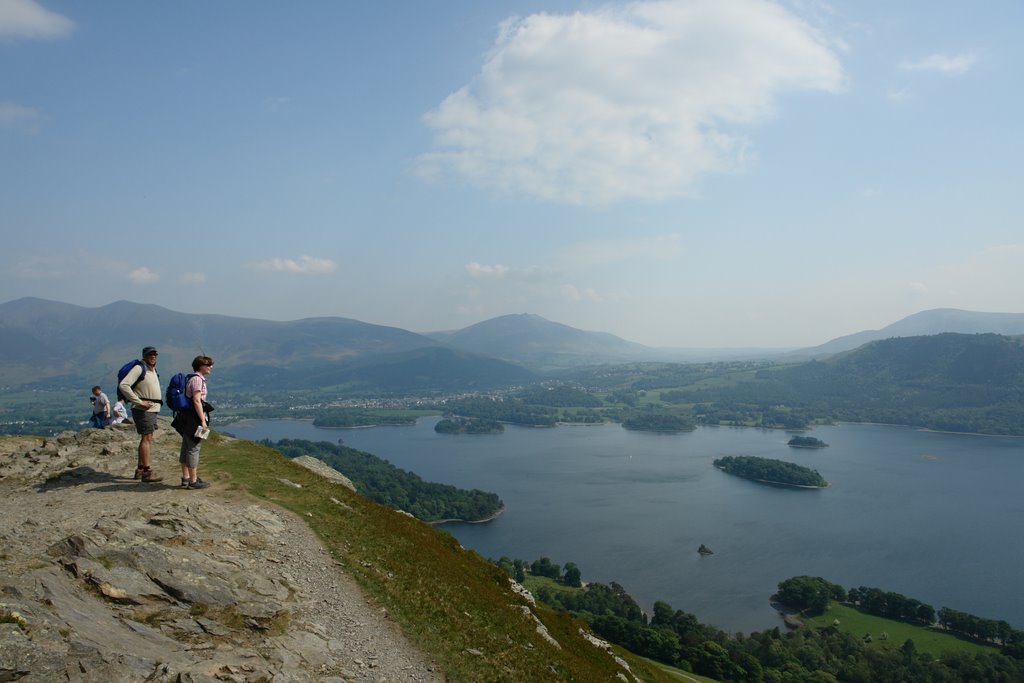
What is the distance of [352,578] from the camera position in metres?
11.6

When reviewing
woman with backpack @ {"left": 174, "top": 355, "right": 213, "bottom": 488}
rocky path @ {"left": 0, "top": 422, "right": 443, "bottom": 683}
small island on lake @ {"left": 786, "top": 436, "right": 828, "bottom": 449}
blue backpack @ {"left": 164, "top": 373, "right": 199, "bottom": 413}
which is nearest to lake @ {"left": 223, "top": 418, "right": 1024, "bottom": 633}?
small island on lake @ {"left": 786, "top": 436, "right": 828, "bottom": 449}

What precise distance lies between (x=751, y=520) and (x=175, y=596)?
104 m

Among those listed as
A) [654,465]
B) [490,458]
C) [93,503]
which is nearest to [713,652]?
[93,503]

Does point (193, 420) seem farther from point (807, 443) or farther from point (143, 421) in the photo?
point (807, 443)

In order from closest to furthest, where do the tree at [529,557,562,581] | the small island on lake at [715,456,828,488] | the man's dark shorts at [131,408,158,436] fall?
the man's dark shorts at [131,408,158,436] → the tree at [529,557,562,581] → the small island on lake at [715,456,828,488]

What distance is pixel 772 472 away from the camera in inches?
4914

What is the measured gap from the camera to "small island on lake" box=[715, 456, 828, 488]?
390 feet

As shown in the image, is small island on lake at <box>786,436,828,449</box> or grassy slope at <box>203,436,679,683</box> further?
small island on lake at <box>786,436,828,449</box>

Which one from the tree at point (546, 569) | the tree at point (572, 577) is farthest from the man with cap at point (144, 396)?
the tree at point (546, 569)

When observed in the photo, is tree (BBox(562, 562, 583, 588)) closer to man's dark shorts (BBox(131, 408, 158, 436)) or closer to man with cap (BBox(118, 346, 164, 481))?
Answer: man with cap (BBox(118, 346, 164, 481))

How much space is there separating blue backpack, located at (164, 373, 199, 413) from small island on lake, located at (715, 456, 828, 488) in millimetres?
130673

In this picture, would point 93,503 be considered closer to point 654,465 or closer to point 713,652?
point 713,652

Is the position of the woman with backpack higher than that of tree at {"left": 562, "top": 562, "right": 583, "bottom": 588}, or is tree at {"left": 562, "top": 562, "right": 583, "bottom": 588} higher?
the woman with backpack

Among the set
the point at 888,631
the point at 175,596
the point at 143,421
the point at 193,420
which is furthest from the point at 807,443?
the point at 175,596
